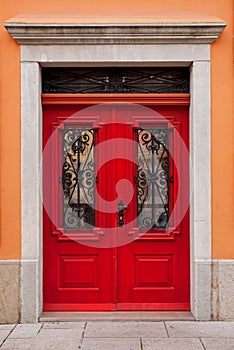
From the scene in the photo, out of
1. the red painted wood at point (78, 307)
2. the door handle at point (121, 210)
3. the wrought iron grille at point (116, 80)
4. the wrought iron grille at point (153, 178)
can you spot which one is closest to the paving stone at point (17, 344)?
the red painted wood at point (78, 307)

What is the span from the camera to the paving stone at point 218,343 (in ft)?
21.1

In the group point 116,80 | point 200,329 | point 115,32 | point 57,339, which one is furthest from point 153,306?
point 115,32

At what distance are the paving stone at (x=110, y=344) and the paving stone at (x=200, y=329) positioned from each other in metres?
0.56

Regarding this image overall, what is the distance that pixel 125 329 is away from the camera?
7.11 meters

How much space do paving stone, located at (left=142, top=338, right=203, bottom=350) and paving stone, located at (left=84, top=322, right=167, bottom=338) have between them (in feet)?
0.59

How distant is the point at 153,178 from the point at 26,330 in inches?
104

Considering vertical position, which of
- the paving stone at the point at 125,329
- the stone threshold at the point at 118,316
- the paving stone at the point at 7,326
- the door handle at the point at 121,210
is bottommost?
the paving stone at the point at 7,326

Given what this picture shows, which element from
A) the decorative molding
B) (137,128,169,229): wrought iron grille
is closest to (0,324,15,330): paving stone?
(137,128,169,229): wrought iron grille

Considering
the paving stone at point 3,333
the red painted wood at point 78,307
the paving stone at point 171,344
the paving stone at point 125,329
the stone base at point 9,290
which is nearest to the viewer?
the paving stone at point 171,344

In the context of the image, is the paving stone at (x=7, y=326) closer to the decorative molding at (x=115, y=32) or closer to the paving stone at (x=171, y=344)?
the paving stone at (x=171, y=344)

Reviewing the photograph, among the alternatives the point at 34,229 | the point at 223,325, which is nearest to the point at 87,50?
the point at 34,229

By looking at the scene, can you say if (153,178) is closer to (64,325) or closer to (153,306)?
(153,306)

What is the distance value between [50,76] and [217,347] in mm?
4197

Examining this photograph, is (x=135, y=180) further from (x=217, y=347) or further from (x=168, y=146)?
(x=217, y=347)
